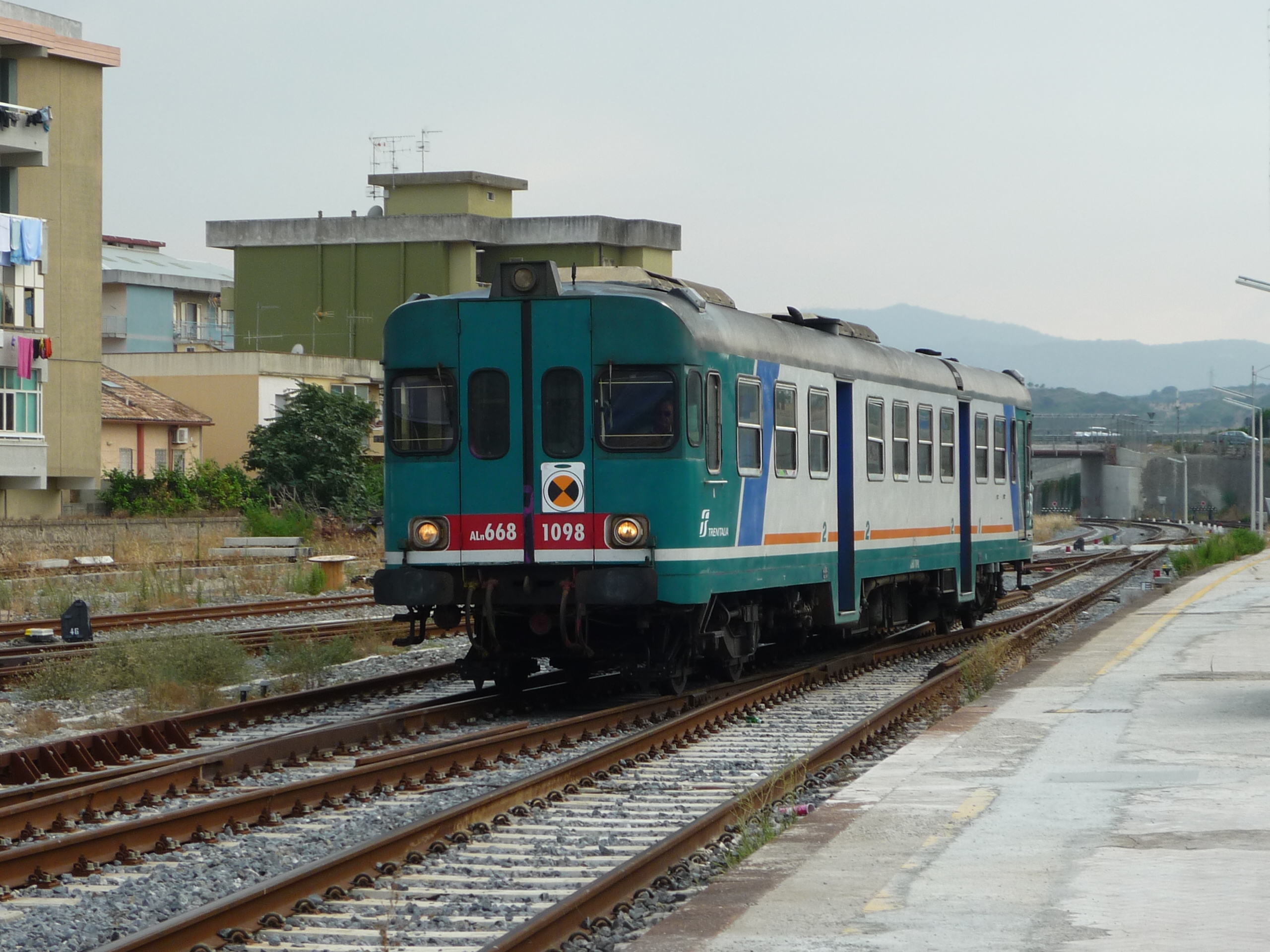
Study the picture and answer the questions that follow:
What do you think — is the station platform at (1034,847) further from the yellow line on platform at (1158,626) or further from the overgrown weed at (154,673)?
the overgrown weed at (154,673)

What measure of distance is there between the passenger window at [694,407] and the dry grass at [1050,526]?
54665 mm

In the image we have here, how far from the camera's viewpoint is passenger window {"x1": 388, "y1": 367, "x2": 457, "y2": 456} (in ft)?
43.4

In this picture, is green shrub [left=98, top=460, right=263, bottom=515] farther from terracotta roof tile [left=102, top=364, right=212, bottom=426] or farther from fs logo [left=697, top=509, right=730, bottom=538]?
fs logo [left=697, top=509, right=730, bottom=538]

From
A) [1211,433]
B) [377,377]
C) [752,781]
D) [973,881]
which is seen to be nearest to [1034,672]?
[752,781]

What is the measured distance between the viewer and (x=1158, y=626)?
2072 centimetres

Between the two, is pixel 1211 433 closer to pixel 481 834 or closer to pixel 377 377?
pixel 377 377

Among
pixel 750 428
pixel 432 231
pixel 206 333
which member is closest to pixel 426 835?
pixel 750 428

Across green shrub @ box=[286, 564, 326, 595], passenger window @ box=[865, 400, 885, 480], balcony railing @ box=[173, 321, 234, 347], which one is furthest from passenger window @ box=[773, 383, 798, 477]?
balcony railing @ box=[173, 321, 234, 347]

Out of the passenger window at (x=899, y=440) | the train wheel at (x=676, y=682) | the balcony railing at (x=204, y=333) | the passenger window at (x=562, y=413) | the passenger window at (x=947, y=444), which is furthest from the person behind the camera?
the balcony railing at (x=204, y=333)

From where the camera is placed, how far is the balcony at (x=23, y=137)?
4266cm

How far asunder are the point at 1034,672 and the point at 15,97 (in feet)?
121

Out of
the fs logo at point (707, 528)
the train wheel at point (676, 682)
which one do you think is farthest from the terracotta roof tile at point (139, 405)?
the fs logo at point (707, 528)

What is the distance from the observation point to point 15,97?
145 ft

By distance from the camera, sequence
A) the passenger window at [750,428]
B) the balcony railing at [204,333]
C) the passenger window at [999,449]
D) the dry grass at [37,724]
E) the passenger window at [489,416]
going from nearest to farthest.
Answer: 1. the dry grass at [37,724]
2. the passenger window at [489,416]
3. the passenger window at [750,428]
4. the passenger window at [999,449]
5. the balcony railing at [204,333]
